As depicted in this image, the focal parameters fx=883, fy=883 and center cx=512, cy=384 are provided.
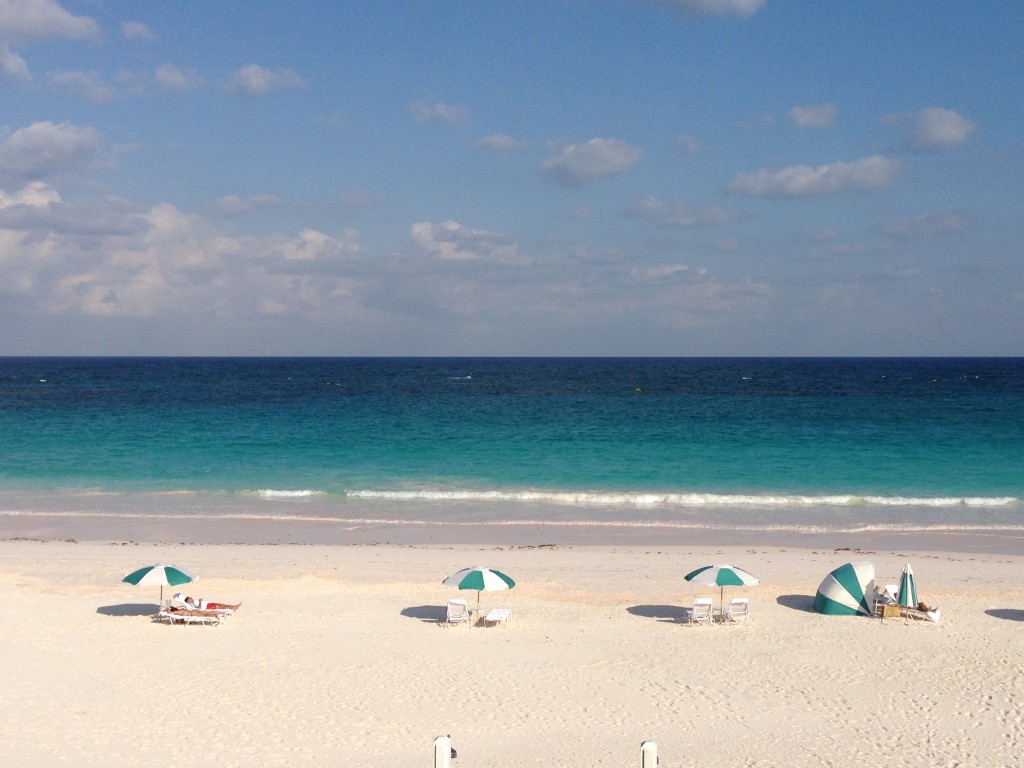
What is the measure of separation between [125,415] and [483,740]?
48944mm

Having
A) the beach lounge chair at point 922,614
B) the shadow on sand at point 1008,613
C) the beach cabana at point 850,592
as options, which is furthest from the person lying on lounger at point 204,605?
the shadow on sand at point 1008,613

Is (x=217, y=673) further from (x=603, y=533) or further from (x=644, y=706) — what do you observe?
(x=603, y=533)

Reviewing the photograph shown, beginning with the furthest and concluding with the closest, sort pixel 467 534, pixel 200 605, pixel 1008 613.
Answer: pixel 467 534, pixel 1008 613, pixel 200 605

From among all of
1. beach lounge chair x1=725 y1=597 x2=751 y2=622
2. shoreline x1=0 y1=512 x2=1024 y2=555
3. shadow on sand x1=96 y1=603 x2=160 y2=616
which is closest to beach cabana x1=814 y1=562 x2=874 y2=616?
beach lounge chair x1=725 y1=597 x2=751 y2=622

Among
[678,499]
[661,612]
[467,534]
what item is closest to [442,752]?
[661,612]

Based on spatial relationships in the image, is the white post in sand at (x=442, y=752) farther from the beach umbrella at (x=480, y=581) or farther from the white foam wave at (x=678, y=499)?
the white foam wave at (x=678, y=499)

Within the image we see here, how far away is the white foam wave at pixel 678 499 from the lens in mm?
29422

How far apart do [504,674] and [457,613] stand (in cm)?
272

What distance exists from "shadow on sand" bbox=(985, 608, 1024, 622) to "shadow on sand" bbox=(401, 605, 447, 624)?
1073 centimetres

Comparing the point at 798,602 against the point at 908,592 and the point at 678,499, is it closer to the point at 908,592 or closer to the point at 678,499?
the point at 908,592

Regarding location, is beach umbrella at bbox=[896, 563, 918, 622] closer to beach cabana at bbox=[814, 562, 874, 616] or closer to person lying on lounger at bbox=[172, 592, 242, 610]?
beach cabana at bbox=[814, 562, 874, 616]

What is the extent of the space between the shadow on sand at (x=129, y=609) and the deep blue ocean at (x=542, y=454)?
10406 mm

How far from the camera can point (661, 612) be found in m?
17.5

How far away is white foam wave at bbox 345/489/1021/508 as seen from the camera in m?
29.4
